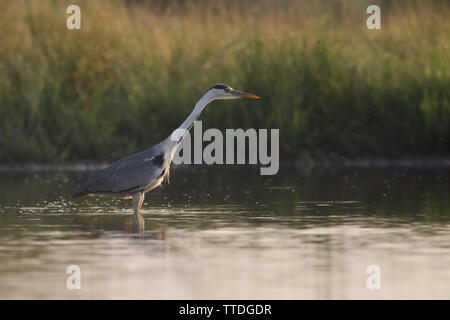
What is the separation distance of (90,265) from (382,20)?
47.6 feet

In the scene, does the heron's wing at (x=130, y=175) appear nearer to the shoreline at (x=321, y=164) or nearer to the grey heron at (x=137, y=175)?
the grey heron at (x=137, y=175)

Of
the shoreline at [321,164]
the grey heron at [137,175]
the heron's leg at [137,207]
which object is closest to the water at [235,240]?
the heron's leg at [137,207]

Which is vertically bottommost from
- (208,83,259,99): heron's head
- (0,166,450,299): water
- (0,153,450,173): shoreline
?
(0,166,450,299): water

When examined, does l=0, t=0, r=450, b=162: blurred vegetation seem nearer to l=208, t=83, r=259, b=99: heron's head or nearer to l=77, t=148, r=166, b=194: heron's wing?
l=208, t=83, r=259, b=99: heron's head

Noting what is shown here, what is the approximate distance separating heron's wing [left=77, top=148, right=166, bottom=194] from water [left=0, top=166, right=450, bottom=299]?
305 mm

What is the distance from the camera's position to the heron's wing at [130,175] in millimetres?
11922

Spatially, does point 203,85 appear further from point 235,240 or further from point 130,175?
point 235,240

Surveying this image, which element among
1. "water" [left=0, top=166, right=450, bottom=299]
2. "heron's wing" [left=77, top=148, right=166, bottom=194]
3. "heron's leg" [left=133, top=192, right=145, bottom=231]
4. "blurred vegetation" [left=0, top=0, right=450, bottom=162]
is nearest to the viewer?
"water" [left=0, top=166, right=450, bottom=299]

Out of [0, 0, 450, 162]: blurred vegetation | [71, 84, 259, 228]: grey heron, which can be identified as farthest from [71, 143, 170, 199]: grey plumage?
[0, 0, 450, 162]: blurred vegetation

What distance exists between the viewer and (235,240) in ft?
33.4

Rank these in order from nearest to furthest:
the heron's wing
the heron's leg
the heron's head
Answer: the heron's leg
the heron's wing
the heron's head

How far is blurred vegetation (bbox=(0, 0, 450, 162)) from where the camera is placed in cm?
1803
